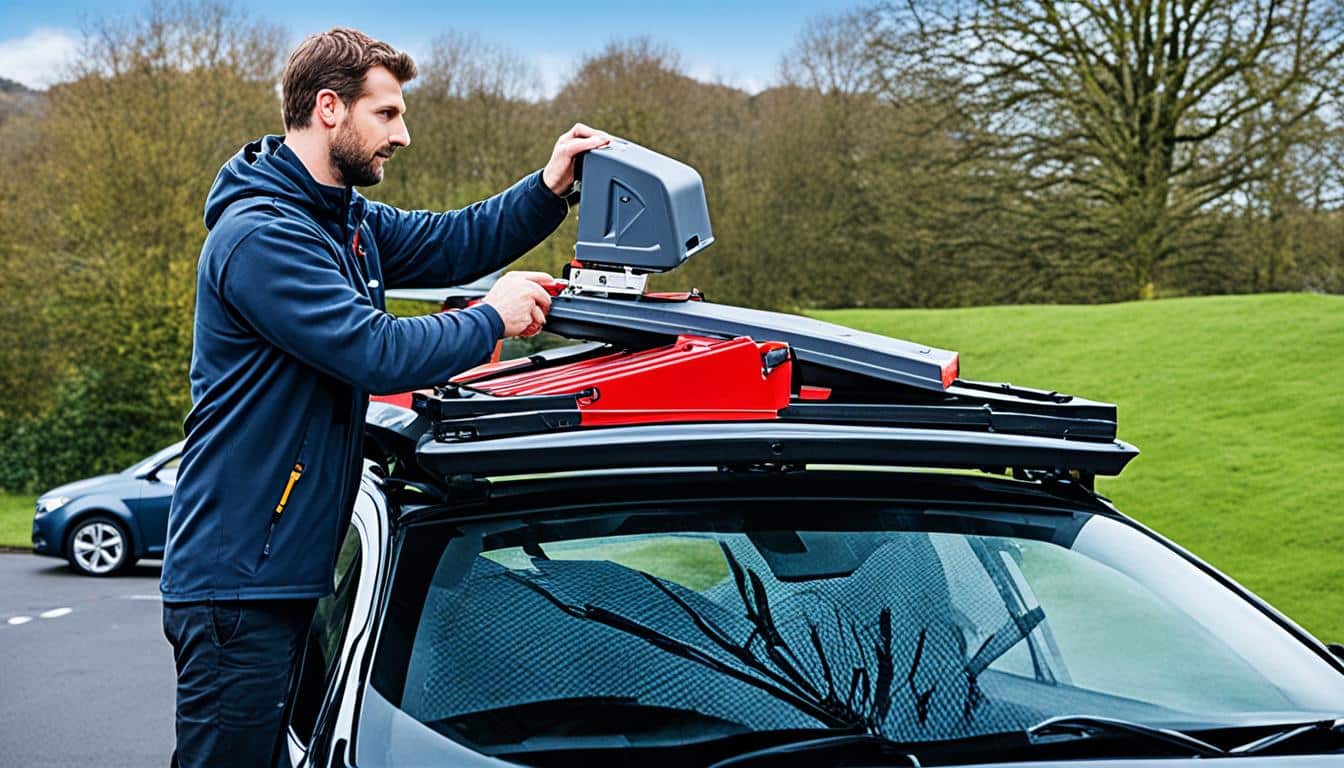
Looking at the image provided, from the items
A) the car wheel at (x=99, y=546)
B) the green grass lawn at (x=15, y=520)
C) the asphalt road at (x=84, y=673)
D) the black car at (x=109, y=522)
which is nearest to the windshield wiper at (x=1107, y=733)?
the asphalt road at (x=84, y=673)

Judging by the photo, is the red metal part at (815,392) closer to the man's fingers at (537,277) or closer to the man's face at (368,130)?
the man's fingers at (537,277)

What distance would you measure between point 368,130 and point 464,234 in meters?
0.59

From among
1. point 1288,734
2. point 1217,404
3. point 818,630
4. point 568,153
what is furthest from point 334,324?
point 1217,404

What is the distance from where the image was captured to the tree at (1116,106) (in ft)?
87.4

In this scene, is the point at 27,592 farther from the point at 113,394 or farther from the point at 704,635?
the point at 113,394

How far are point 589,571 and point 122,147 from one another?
31252mm

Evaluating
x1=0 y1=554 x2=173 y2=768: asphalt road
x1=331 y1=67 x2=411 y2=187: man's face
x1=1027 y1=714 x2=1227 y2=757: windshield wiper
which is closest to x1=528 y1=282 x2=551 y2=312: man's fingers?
x1=331 y1=67 x2=411 y2=187: man's face

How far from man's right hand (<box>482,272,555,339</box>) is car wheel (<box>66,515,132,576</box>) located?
14936 millimetres

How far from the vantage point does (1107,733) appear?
2166 millimetres

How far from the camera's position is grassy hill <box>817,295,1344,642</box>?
12.0 m

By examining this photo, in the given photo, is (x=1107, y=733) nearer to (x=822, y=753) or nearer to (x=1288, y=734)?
(x=1288, y=734)

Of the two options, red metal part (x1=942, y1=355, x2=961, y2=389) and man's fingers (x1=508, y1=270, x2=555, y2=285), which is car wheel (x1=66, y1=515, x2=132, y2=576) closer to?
man's fingers (x1=508, y1=270, x2=555, y2=285)

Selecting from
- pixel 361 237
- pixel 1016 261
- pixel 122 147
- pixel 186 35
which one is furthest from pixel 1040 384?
pixel 186 35

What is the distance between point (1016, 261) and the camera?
28141 mm
